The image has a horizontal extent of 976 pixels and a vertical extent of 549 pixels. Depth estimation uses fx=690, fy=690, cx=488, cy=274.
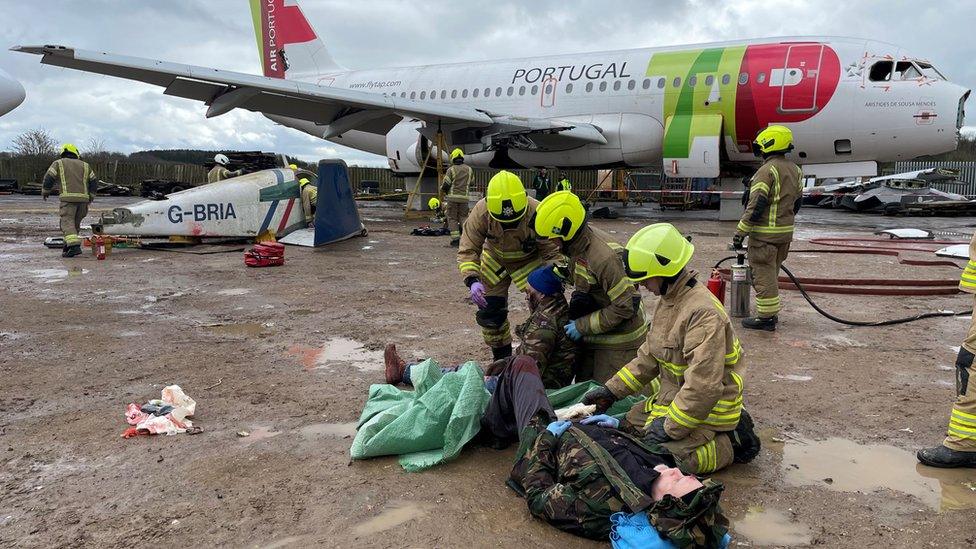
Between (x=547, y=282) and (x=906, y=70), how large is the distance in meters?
13.6

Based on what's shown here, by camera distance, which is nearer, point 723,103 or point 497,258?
point 497,258

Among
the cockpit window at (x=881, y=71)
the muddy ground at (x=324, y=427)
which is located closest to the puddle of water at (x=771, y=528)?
the muddy ground at (x=324, y=427)

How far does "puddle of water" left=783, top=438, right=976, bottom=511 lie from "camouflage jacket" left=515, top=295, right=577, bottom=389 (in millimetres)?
1372

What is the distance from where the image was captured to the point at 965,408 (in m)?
3.62

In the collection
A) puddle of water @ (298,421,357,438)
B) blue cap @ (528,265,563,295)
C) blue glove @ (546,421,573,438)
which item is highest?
blue cap @ (528,265,563,295)

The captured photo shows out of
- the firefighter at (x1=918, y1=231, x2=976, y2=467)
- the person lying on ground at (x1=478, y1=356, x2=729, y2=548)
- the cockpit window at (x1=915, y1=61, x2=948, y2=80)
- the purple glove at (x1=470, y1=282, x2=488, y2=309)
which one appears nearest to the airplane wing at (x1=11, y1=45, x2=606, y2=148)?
the cockpit window at (x1=915, y1=61, x2=948, y2=80)

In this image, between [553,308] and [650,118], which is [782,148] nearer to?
[553,308]

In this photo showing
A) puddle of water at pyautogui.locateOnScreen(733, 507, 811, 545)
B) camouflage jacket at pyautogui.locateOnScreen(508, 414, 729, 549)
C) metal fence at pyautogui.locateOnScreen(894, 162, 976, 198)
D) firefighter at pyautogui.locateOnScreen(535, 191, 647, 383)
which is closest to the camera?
camouflage jacket at pyautogui.locateOnScreen(508, 414, 729, 549)

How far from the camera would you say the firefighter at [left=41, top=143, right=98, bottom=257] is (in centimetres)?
1104

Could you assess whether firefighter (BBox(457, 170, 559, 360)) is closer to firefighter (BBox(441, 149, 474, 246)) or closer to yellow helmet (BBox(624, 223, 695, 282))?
yellow helmet (BBox(624, 223, 695, 282))

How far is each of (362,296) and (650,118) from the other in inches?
424

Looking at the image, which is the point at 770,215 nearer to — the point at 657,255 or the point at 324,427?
the point at 657,255

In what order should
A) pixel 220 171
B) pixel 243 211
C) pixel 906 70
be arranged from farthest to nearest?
pixel 906 70 → pixel 220 171 → pixel 243 211

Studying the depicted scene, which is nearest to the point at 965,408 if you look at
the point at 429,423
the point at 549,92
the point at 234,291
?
the point at 429,423
